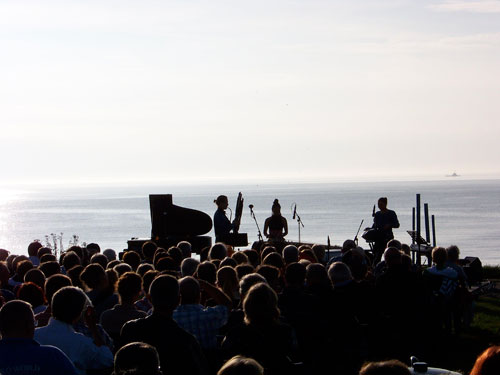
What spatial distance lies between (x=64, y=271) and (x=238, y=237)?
6.95 meters

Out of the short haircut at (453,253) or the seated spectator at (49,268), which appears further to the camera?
the short haircut at (453,253)

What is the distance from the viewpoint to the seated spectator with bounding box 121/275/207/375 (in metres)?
5.93

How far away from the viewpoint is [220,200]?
1644cm

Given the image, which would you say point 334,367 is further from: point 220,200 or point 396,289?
point 220,200

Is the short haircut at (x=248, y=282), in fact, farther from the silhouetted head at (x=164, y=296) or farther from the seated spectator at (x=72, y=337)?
the seated spectator at (x=72, y=337)

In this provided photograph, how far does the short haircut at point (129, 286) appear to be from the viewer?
7.39 metres

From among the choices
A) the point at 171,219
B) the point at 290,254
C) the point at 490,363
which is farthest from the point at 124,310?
the point at 171,219

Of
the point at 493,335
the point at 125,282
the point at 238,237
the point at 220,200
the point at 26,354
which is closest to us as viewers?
the point at 26,354

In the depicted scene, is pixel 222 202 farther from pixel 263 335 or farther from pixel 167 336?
pixel 167 336

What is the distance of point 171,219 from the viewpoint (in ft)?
62.5

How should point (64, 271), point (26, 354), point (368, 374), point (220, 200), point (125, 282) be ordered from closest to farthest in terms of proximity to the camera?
point (368, 374)
point (26, 354)
point (125, 282)
point (64, 271)
point (220, 200)

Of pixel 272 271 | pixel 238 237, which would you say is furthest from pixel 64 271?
pixel 238 237

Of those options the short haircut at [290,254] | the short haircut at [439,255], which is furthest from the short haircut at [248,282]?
the short haircut at [439,255]

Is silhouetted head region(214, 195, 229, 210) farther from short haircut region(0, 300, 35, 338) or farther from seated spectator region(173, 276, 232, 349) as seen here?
short haircut region(0, 300, 35, 338)
